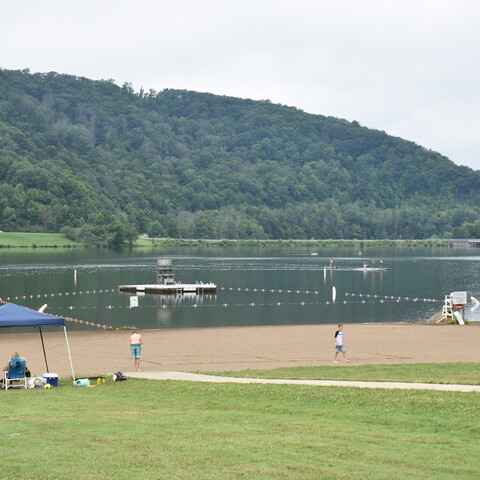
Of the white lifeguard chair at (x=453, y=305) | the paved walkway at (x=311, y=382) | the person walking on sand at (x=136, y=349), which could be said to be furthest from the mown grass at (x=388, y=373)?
the white lifeguard chair at (x=453, y=305)

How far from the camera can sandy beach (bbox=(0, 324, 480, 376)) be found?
31778 mm

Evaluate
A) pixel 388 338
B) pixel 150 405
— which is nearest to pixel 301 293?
pixel 388 338

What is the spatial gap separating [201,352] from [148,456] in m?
22.8

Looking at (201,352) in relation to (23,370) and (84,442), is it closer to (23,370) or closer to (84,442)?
(23,370)

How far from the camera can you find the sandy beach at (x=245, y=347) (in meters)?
A: 31.8

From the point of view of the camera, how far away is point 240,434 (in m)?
15.2

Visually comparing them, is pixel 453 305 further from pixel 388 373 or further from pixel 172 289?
pixel 172 289

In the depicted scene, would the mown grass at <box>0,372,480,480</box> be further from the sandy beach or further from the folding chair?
the sandy beach

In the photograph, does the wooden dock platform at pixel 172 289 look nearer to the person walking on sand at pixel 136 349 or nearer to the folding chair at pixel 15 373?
the person walking on sand at pixel 136 349

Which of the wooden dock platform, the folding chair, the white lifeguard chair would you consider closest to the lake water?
the wooden dock platform

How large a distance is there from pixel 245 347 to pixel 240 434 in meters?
Answer: 22.7

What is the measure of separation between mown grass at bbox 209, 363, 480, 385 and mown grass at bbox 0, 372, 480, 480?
3.20 metres

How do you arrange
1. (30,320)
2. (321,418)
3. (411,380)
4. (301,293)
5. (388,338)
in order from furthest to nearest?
(301,293) → (388,338) → (30,320) → (411,380) → (321,418)

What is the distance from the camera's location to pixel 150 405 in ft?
63.9
